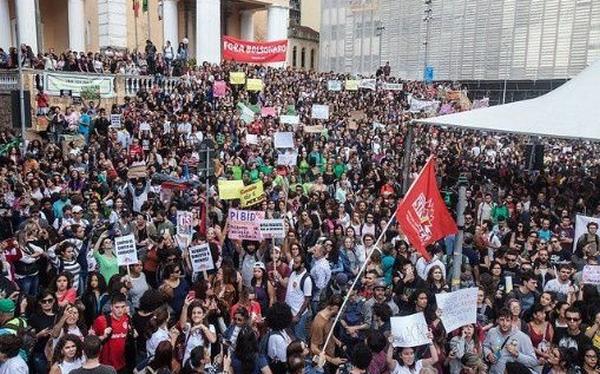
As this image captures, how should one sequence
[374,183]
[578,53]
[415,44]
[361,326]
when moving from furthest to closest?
[415,44], [578,53], [374,183], [361,326]

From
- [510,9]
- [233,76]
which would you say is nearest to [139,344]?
[233,76]

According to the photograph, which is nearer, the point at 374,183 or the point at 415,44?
the point at 374,183

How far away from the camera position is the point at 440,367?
6.06m

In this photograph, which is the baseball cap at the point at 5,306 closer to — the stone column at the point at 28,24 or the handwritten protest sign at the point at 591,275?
the handwritten protest sign at the point at 591,275

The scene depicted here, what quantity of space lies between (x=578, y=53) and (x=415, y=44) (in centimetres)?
1358

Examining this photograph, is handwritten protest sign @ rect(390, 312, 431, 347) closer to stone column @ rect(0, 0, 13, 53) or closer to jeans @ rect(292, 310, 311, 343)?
jeans @ rect(292, 310, 311, 343)

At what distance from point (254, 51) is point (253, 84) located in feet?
12.6

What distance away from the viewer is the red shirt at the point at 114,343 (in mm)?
5836

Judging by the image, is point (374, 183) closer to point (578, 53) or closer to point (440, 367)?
point (440, 367)

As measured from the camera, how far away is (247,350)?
571cm

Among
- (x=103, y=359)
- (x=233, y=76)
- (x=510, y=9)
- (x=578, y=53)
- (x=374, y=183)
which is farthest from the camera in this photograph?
(x=510, y=9)

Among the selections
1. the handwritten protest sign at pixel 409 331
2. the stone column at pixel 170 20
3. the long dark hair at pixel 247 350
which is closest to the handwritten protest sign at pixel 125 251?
the long dark hair at pixel 247 350

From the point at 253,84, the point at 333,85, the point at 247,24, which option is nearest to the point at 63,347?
the point at 253,84

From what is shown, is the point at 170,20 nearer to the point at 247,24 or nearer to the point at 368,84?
the point at 247,24
